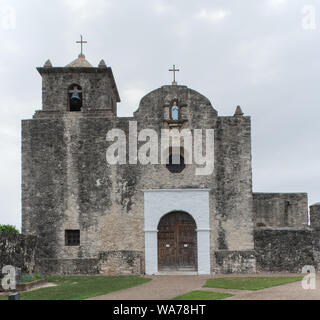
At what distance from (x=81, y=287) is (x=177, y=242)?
6021mm

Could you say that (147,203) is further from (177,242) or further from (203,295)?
(203,295)

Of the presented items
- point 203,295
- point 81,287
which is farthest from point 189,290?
point 81,287

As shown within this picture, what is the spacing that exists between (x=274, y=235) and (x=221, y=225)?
2.45 m

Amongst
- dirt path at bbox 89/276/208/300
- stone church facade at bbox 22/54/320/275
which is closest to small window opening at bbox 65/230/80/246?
stone church facade at bbox 22/54/320/275

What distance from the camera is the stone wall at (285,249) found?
20172 mm

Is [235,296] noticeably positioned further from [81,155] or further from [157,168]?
[81,155]

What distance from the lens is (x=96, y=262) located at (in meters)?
19.9

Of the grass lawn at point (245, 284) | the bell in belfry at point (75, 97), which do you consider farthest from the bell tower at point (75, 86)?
the grass lawn at point (245, 284)

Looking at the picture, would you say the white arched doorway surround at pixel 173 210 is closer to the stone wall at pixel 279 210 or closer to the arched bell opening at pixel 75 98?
the arched bell opening at pixel 75 98

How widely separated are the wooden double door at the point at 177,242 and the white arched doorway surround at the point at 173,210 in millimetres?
300

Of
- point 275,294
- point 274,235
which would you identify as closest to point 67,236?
point 274,235

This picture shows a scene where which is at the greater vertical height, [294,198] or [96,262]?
[294,198]

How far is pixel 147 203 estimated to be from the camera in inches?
806
